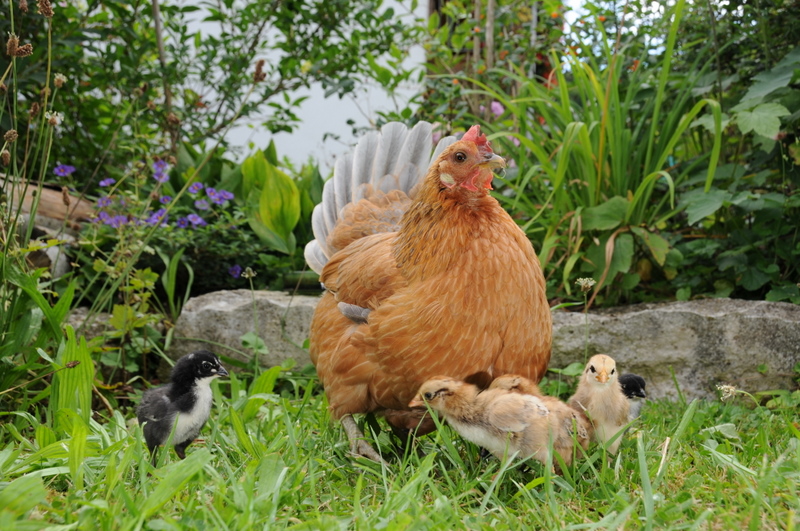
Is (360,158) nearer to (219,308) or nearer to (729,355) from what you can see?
(219,308)

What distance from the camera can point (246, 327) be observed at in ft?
13.6

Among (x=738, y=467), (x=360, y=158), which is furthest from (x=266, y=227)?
(x=738, y=467)

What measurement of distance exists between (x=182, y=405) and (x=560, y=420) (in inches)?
53.3

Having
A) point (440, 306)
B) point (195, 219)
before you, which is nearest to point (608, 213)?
point (440, 306)

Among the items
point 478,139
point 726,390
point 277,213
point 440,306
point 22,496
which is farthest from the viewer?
point 277,213

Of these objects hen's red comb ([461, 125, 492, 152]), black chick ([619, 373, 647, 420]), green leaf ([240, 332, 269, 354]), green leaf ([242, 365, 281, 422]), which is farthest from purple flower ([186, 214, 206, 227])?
black chick ([619, 373, 647, 420])

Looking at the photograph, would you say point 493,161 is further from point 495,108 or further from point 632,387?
point 495,108

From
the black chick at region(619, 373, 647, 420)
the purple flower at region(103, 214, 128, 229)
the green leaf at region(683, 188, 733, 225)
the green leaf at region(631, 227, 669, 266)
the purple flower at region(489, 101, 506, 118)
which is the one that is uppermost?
the purple flower at region(489, 101, 506, 118)

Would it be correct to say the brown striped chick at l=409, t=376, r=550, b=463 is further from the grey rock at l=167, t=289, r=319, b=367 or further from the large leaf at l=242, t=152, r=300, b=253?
the large leaf at l=242, t=152, r=300, b=253

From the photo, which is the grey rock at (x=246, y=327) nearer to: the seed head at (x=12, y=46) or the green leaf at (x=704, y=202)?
the seed head at (x=12, y=46)

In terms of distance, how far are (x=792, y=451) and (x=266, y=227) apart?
335 cm

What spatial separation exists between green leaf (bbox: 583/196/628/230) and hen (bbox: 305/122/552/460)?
4.52 ft

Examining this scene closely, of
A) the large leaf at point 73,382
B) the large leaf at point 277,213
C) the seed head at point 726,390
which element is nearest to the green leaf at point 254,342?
the large leaf at point 277,213

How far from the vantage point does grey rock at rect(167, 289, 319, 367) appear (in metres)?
4.10
